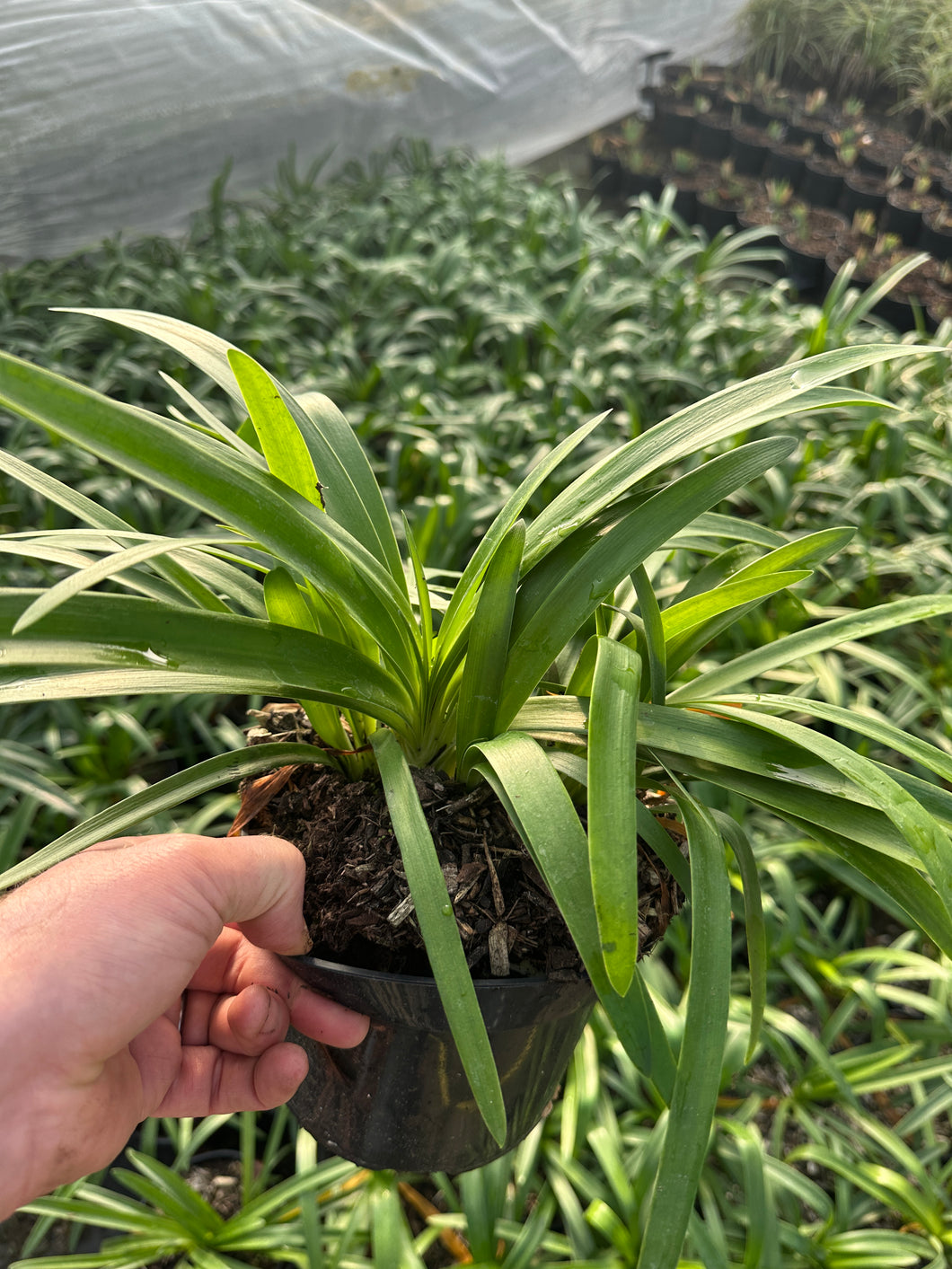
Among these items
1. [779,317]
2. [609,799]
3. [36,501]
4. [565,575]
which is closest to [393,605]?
[565,575]

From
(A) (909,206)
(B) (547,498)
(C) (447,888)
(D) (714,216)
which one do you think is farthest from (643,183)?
(C) (447,888)

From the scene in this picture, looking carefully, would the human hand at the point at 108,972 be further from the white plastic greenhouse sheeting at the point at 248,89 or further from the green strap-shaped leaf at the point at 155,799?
the white plastic greenhouse sheeting at the point at 248,89

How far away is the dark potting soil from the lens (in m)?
0.66

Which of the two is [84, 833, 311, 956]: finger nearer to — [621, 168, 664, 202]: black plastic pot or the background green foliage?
the background green foliage

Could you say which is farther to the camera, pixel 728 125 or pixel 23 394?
pixel 728 125

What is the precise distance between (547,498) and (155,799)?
1.41 meters

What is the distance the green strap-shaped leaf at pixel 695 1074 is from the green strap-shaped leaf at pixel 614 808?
6cm

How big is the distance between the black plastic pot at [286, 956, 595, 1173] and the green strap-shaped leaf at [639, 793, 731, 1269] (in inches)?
4.8

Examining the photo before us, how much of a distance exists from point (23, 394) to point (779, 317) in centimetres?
267

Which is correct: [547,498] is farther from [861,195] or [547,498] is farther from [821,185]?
[821,185]

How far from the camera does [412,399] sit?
7.49 ft

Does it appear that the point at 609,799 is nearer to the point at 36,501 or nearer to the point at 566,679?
the point at 566,679

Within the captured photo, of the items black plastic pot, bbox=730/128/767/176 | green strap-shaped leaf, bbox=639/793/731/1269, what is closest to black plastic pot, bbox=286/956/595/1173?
green strap-shaped leaf, bbox=639/793/731/1269

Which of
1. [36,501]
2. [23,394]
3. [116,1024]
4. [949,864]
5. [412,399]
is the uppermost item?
[23,394]
